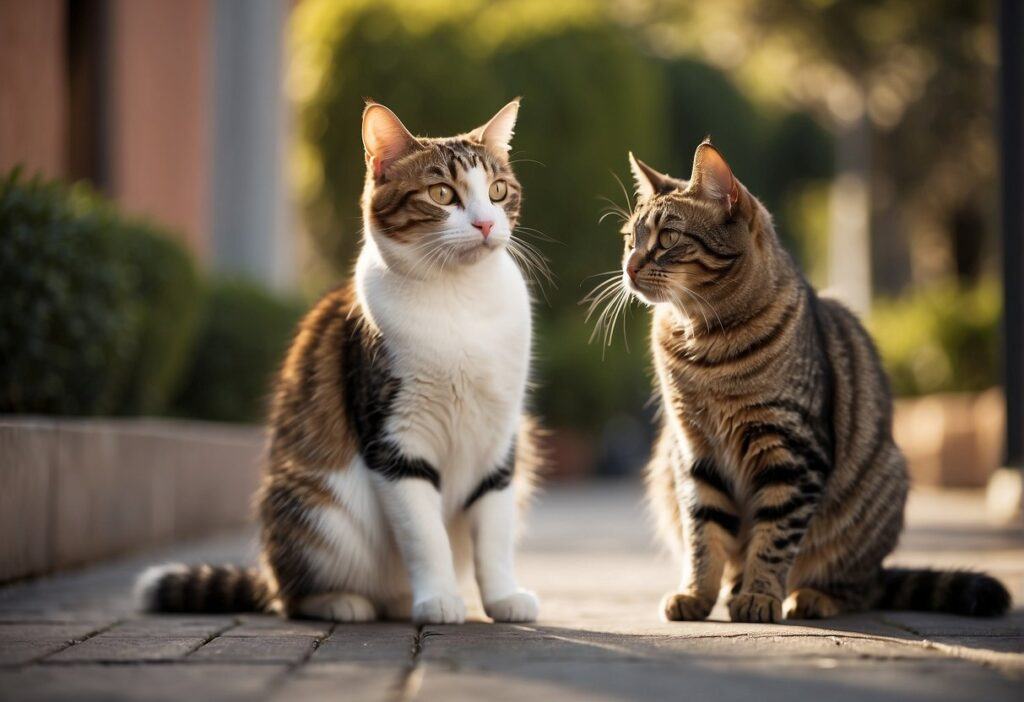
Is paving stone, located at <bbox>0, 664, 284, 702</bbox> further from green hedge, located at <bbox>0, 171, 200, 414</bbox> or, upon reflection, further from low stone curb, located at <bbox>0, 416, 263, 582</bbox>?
green hedge, located at <bbox>0, 171, 200, 414</bbox>

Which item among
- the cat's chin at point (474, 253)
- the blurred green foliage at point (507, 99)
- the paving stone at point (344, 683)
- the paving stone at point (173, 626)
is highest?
the blurred green foliage at point (507, 99)

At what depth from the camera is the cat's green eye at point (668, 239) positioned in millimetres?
3727

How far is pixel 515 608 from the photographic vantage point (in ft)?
12.0

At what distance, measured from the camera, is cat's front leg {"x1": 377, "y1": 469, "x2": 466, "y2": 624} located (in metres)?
3.56

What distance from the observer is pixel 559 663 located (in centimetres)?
272

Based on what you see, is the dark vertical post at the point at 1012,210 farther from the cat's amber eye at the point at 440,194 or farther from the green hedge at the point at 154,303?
the cat's amber eye at the point at 440,194

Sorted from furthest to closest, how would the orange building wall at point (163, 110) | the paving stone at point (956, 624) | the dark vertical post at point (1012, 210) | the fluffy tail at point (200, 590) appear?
1. the orange building wall at point (163, 110)
2. the dark vertical post at point (1012, 210)
3. the fluffy tail at point (200, 590)
4. the paving stone at point (956, 624)

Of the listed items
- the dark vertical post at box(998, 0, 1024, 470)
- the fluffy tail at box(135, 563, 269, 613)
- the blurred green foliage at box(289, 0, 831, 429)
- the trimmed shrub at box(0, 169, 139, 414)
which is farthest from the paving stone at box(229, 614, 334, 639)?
the blurred green foliage at box(289, 0, 831, 429)

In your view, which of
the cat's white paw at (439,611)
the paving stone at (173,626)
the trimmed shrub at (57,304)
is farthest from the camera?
the trimmed shrub at (57,304)

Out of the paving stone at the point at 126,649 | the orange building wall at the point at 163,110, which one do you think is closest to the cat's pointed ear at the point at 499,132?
the paving stone at the point at 126,649

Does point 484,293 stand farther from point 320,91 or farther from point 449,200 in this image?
point 320,91

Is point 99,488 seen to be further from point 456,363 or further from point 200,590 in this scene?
point 456,363

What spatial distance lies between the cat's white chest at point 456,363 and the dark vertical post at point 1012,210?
192 inches

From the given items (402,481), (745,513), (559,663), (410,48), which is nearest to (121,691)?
(559,663)
